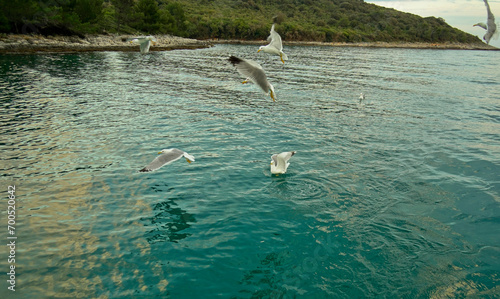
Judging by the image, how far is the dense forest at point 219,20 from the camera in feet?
162

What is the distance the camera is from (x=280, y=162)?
395 inches

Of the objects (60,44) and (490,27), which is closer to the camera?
(490,27)

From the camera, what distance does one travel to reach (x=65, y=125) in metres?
14.8

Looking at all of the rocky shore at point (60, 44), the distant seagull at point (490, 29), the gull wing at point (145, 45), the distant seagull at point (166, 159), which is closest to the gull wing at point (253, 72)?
the distant seagull at point (166, 159)

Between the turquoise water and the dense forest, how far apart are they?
6.16 meters

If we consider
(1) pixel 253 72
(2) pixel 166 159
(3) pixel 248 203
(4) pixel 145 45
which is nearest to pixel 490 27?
(1) pixel 253 72

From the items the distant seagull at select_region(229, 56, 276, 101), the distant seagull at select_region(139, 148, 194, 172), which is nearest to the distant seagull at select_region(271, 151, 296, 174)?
the distant seagull at select_region(229, 56, 276, 101)

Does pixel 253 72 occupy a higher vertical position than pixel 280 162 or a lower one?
higher

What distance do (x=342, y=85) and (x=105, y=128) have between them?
2286cm

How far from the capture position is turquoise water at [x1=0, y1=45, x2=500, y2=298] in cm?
607

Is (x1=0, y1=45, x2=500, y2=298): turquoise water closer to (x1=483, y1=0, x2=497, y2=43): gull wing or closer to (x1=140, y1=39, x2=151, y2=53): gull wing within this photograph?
(x1=140, y1=39, x2=151, y2=53): gull wing

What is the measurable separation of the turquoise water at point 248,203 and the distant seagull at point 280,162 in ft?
1.34

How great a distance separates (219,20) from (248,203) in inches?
4841

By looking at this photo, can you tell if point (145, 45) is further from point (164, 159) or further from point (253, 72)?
point (164, 159)
